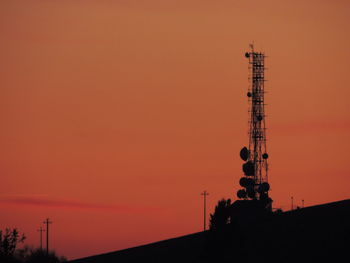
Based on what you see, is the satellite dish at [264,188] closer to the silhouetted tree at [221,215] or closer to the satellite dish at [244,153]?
the satellite dish at [244,153]

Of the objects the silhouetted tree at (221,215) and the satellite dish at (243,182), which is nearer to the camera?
the silhouetted tree at (221,215)

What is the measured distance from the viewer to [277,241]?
285ft

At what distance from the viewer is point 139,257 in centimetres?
9644

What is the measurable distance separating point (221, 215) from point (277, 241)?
21.5 feet

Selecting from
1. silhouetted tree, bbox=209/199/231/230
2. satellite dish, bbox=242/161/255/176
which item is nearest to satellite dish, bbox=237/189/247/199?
satellite dish, bbox=242/161/255/176

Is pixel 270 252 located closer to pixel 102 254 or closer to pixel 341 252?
pixel 341 252

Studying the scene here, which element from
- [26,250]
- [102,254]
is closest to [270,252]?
[102,254]

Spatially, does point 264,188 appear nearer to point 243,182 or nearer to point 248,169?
point 243,182

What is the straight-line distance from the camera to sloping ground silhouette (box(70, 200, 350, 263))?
271 feet

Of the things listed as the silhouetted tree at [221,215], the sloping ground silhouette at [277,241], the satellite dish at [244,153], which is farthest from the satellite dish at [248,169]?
the silhouetted tree at [221,215]

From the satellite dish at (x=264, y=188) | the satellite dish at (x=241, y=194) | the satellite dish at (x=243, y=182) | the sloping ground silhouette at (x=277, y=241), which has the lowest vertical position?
the sloping ground silhouette at (x=277, y=241)

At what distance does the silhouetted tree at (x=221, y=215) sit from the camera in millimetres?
83812

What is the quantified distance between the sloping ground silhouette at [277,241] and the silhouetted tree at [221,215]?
69cm

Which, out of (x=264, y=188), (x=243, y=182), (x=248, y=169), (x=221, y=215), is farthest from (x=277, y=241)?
(x=248, y=169)
